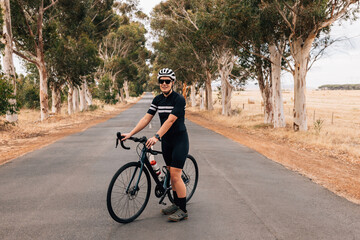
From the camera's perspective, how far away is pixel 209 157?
345 inches

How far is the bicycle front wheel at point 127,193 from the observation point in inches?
151

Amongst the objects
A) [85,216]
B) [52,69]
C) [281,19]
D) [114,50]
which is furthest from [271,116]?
[114,50]

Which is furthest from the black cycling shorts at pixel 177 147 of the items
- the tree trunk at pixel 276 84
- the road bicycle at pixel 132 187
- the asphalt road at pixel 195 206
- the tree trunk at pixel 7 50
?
the tree trunk at pixel 7 50

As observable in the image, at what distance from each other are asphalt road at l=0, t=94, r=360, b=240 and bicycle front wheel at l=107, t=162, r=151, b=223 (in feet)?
0.49

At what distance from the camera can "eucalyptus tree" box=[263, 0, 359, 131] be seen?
12342mm

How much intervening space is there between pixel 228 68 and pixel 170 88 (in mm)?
22558

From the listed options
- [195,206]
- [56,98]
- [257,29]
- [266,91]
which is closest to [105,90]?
[56,98]

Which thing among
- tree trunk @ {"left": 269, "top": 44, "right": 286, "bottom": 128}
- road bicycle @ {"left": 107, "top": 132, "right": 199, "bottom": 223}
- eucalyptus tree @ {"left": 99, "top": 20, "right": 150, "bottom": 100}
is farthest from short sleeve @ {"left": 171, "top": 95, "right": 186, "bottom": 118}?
eucalyptus tree @ {"left": 99, "top": 20, "right": 150, "bottom": 100}

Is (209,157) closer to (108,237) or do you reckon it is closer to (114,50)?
(108,237)

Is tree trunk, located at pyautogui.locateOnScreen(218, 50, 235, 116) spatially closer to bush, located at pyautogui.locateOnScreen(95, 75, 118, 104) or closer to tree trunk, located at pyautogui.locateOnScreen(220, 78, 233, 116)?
tree trunk, located at pyautogui.locateOnScreen(220, 78, 233, 116)

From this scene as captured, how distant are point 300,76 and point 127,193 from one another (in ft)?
40.7

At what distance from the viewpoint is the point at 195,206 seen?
4789 mm

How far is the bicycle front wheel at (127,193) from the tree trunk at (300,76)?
11985 millimetres

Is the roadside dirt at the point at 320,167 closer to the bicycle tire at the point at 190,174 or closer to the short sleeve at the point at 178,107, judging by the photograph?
the bicycle tire at the point at 190,174
